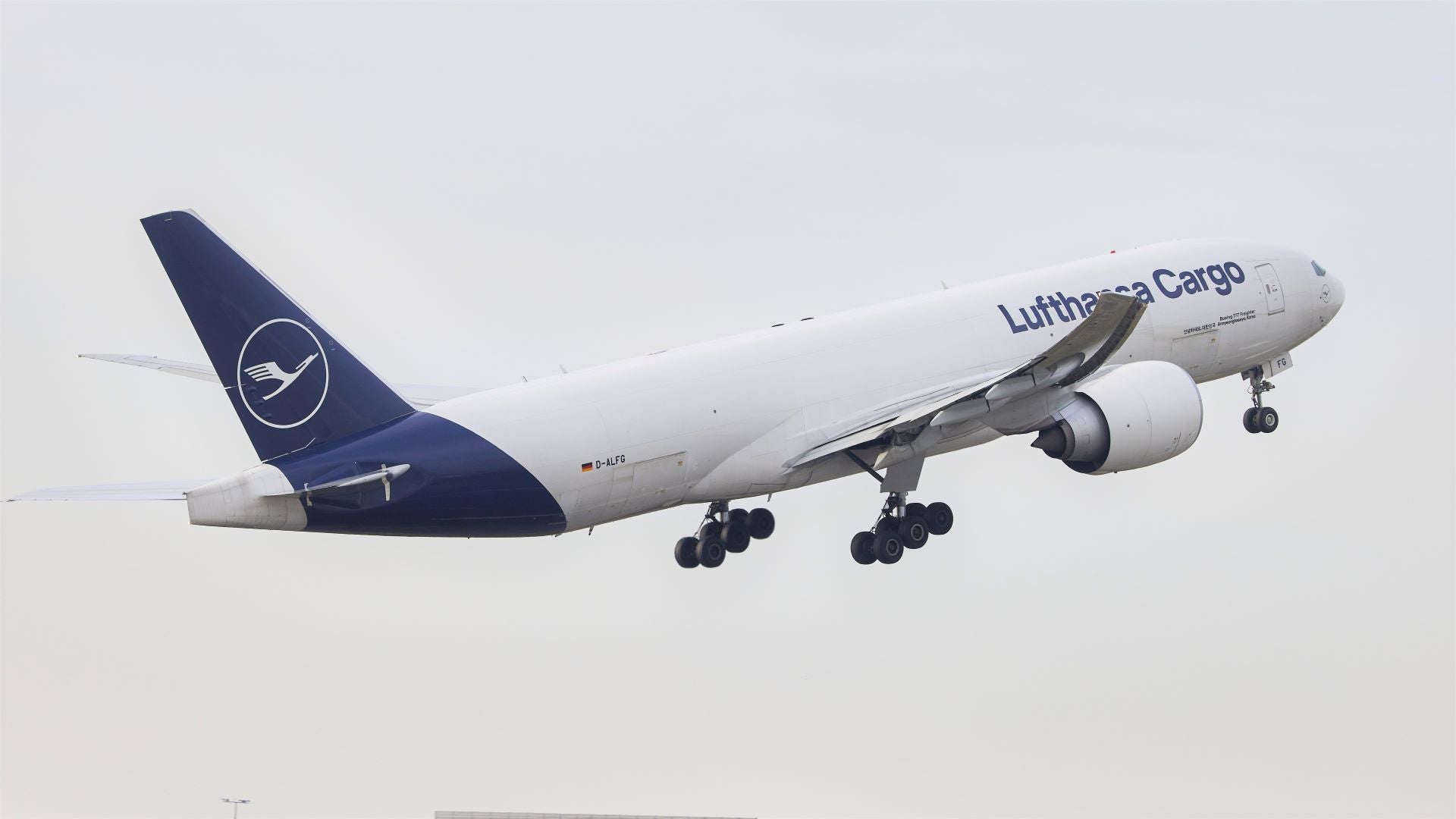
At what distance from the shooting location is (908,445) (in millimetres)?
43219

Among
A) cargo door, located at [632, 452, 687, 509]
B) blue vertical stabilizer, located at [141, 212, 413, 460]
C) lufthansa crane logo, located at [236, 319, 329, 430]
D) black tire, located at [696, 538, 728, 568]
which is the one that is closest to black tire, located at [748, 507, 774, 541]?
black tire, located at [696, 538, 728, 568]

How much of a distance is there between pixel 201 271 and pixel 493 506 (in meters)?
6.74

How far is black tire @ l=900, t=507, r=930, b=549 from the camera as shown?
44188 mm

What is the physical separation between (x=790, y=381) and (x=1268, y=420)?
1483 cm

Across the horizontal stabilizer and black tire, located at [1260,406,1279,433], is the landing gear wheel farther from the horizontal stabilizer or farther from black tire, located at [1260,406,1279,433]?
black tire, located at [1260,406,1279,433]

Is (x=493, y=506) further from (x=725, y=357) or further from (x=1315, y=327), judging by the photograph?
(x=1315, y=327)

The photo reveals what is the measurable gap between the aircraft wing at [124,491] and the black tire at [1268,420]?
87.4 feet

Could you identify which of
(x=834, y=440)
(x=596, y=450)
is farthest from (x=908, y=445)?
(x=596, y=450)

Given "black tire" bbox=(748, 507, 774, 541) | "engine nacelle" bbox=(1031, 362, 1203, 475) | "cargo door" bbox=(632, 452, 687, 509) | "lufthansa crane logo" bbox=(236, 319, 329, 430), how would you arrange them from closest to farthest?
1. "lufthansa crane logo" bbox=(236, 319, 329, 430)
2. "cargo door" bbox=(632, 452, 687, 509)
3. "engine nacelle" bbox=(1031, 362, 1203, 475)
4. "black tire" bbox=(748, 507, 774, 541)

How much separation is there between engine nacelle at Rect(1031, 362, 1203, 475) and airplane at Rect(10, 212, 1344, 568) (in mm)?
46

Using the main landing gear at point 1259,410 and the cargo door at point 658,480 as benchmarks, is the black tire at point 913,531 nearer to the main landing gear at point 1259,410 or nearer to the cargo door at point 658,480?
the cargo door at point 658,480

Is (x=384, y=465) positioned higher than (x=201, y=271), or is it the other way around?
(x=201, y=271)

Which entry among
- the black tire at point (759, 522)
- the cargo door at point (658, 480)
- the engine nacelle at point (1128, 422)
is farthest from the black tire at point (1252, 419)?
the cargo door at point (658, 480)

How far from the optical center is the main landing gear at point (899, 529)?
1742 inches
